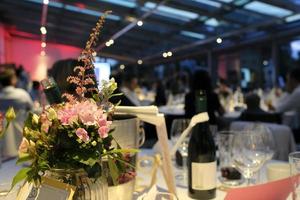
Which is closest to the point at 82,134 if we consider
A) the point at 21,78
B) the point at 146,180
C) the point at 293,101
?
the point at 146,180

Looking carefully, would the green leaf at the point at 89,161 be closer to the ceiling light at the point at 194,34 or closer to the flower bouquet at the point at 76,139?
the flower bouquet at the point at 76,139

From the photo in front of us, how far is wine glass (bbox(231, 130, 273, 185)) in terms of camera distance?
1167 millimetres

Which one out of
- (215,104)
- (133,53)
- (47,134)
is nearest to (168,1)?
(133,53)

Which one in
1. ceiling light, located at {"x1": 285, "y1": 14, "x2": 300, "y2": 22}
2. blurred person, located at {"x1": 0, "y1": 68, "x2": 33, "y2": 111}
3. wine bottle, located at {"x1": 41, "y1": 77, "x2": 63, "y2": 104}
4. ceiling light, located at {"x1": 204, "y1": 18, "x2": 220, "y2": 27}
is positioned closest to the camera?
wine bottle, located at {"x1": 41, "y1": 77, "x2": 63, "y2": 104}

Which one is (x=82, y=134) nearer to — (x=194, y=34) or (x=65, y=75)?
(x=65, y=75)

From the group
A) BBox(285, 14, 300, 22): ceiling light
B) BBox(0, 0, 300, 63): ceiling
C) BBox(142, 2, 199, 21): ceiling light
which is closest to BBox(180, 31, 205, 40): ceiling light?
BBox(0, 0, 300, 63): ceiling

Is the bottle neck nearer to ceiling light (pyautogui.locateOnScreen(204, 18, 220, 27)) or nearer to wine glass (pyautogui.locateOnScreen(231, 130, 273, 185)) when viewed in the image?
wine glass (pyautogui.locateOnScreen(231, 130, 273, 185))

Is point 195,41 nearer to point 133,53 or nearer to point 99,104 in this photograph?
point 133,53

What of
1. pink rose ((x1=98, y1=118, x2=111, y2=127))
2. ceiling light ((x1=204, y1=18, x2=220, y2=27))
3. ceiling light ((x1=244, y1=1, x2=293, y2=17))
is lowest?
pink rose ((x1=98, y1=118, x2=111, y2=127))

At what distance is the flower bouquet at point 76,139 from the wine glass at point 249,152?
1.74 feet

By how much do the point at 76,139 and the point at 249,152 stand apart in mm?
670

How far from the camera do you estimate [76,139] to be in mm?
723

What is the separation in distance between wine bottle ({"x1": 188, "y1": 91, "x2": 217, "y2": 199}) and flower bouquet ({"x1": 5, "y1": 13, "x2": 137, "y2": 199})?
1.13 ft

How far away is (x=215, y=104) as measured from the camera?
4.10m
